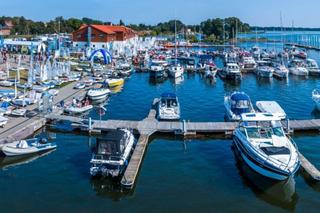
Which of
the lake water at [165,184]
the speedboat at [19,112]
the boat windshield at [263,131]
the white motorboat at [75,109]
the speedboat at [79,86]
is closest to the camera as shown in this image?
the lake water at [165,184]

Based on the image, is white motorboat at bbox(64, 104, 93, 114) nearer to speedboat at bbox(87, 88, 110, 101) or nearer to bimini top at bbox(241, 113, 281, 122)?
speedboat at bbox(87, 88, 110, 101)

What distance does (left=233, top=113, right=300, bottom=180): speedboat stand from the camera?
2312cm

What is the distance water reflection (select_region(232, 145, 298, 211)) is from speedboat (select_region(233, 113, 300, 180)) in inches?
17.3

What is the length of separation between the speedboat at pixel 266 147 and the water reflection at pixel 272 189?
44 cm

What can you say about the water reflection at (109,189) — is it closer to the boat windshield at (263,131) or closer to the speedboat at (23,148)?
the speedboat at (23,148)

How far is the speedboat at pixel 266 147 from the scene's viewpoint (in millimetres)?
23125

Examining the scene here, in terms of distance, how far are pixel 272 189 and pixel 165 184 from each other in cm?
617

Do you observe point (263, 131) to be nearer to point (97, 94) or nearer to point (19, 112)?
point (19, 112)

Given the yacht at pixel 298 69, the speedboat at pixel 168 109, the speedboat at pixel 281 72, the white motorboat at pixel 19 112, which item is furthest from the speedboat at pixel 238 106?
the yacht at pixel 298 69

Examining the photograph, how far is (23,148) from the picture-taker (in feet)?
92.8

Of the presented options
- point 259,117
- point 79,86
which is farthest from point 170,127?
point 79,86

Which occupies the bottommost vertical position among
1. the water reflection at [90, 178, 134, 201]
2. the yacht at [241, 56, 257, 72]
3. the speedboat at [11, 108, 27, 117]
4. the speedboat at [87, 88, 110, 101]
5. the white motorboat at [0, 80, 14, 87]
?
the water reflection at [90, 178, 134, 201]

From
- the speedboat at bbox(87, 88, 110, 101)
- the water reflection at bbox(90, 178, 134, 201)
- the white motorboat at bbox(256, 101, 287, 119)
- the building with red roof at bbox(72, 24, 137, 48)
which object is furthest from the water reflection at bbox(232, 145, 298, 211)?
the building with red roof at bbox(72, 24, 137, 48)

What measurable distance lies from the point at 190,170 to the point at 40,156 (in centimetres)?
1081
